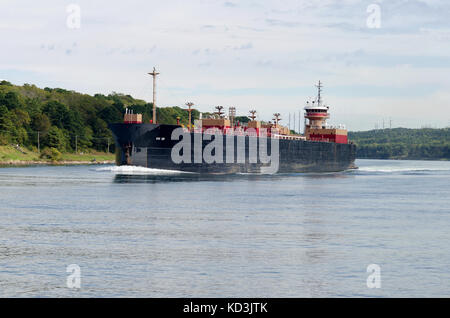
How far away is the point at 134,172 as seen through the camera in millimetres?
101750

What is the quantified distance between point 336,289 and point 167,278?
6694 mm

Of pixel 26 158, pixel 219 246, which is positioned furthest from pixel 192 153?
pixel 26 158

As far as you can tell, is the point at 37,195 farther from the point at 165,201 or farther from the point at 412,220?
the point at 412,220

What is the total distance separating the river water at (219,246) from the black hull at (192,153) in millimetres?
37102

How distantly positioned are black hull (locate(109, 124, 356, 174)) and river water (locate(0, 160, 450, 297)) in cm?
3710

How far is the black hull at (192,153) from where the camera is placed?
99.8 m

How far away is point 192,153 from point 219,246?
70.9 metres

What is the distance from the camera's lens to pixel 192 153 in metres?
104

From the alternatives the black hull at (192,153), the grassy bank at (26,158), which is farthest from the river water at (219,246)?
the grassy bank at (26,158)

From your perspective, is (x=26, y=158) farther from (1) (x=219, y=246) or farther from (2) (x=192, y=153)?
(1) (x=219, y=246)

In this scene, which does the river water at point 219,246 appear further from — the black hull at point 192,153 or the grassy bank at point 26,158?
the grassy bank at point 26,158

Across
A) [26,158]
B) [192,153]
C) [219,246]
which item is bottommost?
[219,246]

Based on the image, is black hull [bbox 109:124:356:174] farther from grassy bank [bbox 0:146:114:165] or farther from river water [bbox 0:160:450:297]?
grassy bank [bbox 0:146:114:165]

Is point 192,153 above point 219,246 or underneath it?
above
